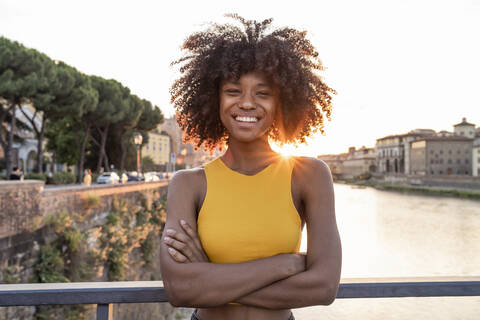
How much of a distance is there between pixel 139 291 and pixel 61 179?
21063 mm

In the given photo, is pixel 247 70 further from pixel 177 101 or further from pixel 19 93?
pixel 19 93

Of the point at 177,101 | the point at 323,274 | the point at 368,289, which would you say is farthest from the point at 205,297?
the point at 177,101

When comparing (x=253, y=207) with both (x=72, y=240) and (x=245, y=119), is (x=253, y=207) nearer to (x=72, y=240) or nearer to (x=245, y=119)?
(x=245, y=119)

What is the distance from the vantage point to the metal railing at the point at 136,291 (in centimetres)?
145

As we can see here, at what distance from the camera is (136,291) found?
4.76 feet

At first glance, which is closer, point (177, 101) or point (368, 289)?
point (368, 289)

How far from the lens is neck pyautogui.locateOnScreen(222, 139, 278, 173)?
1.55 m

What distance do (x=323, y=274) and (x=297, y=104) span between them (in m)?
0.78

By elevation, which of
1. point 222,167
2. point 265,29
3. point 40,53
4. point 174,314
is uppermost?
point 40,53

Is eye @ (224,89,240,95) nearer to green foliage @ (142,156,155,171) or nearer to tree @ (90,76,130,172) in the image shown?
tree @ (90,76,130,172)

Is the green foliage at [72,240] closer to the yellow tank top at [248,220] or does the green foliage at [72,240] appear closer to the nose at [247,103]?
the yellow tank top at [248,220]

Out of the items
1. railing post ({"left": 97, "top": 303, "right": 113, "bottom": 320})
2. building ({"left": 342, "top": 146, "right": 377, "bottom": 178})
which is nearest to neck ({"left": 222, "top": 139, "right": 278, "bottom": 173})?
railing post ({"left": 97, "top": 303, "right": 113, "bottom": 320})

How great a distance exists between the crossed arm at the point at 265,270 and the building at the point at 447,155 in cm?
8572

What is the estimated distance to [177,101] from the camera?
1963 mm
